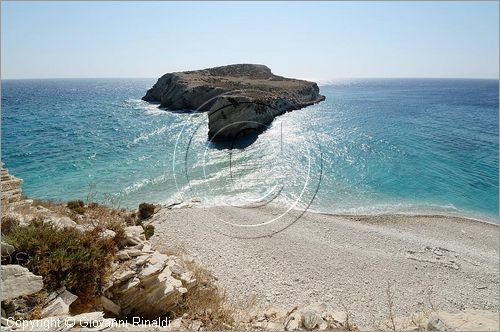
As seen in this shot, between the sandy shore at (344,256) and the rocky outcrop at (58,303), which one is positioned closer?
the rocky outcrop at (58,303)

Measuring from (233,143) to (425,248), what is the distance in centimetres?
3045

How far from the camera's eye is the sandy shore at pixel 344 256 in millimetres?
14344

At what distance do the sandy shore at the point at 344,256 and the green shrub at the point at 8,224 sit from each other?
22.9 ft

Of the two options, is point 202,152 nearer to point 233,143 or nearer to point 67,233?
point 233,143

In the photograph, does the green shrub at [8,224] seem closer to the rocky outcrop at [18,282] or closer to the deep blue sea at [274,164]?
the rocky outcrop at [18,282]

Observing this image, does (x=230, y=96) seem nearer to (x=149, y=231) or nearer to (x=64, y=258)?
(x=149, y=231)

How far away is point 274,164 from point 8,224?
89.6 ft

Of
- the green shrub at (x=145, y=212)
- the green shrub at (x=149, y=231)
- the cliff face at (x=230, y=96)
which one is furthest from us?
the cliff face at (x=230, y=96)

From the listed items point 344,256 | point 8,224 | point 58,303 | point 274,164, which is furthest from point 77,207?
point 274,164

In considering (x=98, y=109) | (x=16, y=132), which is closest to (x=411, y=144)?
(x=16, y=132)

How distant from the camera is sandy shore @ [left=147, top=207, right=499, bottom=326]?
14.3 m

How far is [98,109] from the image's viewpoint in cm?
7956

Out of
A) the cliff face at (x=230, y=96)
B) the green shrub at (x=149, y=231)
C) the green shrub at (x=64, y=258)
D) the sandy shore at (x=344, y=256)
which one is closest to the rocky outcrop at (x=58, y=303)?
the green shrub at (x=64, y=258)

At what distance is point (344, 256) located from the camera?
18000 mm
